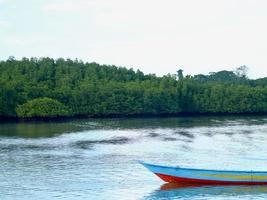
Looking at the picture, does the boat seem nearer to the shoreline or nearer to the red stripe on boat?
the red stripe on boat

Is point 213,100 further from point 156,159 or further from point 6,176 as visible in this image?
point 6,176

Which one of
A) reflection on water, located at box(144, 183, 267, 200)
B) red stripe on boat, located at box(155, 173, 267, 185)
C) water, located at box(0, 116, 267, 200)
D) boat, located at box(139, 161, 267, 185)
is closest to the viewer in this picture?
reflection on water, located at box(144, 183, 267, 200)

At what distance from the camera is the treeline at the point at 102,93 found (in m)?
81.3

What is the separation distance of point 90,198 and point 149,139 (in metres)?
25.1

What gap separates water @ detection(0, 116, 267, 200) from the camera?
2764cm

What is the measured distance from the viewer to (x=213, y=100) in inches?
3782

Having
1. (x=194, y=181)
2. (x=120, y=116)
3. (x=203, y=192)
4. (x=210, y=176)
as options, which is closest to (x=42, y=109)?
(x=120, y=116)

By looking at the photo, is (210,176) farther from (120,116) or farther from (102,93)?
(102,93)

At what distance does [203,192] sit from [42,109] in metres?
53.2

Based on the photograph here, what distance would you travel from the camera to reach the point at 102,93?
89.8 meters

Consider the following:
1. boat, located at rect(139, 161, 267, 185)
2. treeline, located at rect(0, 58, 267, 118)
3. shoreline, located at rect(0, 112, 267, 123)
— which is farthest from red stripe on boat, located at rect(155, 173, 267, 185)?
treeline, located at rect(0, 58, 267, 118)

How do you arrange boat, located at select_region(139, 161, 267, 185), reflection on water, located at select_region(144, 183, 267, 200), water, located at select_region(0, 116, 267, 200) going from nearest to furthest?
reflection on water, located at select_region(144, 183, 267, 200)
water, located at select_region(0, 116, 267, 200)
boat, located at select_region(139, 161, 267, 185)

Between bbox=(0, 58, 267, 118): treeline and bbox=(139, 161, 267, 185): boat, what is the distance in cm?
5061

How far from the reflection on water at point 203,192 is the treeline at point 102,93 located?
5108 cm
